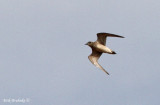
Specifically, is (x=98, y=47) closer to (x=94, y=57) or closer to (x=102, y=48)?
(x=102, y=48)

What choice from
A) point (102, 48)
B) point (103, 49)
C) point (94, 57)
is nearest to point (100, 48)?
point (102, 48)

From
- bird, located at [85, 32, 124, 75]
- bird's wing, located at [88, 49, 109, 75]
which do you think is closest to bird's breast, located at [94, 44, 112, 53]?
Answer: bird, located at [85, 32, 124, 75]

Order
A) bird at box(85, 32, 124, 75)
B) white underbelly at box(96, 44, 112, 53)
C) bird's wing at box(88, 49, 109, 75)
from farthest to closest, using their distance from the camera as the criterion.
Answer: bird's wing at box(88, 49, 109, 75)
bird at box(85, 32, 124, 75)
white underbelly at box(96, 44, 112, 53)

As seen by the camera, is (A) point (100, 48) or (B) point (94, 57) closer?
(A) point (100, 48)

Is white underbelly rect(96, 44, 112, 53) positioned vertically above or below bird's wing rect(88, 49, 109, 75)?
above

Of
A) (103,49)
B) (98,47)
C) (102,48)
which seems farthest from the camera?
(98,47)

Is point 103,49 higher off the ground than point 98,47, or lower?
lower

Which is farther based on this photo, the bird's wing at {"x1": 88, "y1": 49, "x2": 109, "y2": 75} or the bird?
the bird's wing at {"x1": 88, "y1": 49, "x2": 109, "y2": 75}

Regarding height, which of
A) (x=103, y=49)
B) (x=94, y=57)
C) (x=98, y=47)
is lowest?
(x=94, y=57)

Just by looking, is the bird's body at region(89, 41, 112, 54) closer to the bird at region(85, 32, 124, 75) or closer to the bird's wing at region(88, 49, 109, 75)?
the bird at region(85, 32, 124, 75)

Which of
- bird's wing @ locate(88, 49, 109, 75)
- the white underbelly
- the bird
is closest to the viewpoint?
the white underbelly

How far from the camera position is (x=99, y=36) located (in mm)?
36812

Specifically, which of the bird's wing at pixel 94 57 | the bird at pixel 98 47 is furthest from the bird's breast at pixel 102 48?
the bird's wing at pixel 94 57

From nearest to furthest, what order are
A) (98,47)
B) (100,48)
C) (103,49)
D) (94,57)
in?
1. (103,49)
2. (100,48)
3. (98,47)
4. (94,57)
